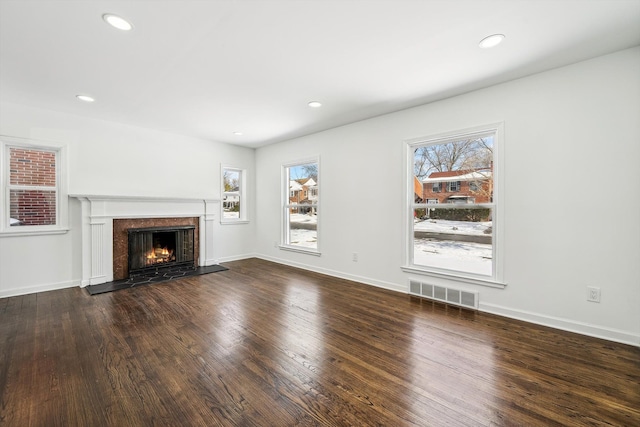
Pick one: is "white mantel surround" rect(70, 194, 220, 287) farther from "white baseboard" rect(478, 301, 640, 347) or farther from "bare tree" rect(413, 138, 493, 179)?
"white baseboard" rect(478, 301, 640, 347)

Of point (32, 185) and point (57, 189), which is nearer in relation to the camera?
point (32, 185)

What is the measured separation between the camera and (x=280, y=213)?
5727 mm

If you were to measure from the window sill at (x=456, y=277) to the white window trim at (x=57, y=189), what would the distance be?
16.5 ft

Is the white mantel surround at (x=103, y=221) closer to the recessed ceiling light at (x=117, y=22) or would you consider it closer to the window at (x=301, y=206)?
the window at (x=301, y=206)

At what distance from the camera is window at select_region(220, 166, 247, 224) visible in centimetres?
591

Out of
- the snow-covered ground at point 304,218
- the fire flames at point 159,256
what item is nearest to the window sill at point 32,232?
the fire flames at point 159,256

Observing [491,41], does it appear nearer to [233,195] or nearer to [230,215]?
[233,195]

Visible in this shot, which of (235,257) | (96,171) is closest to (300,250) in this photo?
(235,257)

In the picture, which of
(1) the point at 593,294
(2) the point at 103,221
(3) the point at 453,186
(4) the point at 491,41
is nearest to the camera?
(4) the point at 491,41

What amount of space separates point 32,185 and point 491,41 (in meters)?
5.78

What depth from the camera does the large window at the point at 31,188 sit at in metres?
3.63

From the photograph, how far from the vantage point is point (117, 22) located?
6.58 feet

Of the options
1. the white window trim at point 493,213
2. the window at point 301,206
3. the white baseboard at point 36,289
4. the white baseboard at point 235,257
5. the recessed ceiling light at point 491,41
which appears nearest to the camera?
the recessed ceiling light at point 491,41

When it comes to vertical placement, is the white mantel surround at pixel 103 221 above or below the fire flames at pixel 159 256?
above
